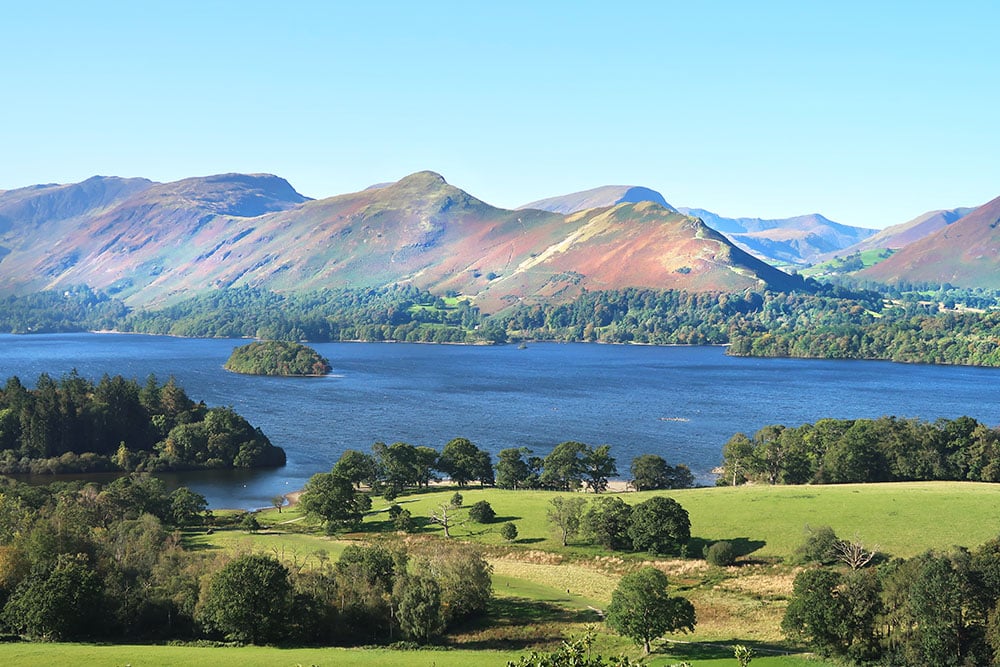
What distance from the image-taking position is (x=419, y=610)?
44.8m

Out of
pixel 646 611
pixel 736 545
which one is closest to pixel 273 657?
pixel 646 611

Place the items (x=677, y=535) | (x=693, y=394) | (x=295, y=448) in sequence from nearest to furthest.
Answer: (x=677, y=535) < (x=295, y=448) < (x=693, y=394)

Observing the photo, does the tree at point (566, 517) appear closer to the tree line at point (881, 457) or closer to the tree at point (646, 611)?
the tree at point (646, 611)

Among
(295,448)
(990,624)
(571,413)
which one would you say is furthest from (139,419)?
(990,624)

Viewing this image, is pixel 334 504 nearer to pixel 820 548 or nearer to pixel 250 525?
pixel 250 525

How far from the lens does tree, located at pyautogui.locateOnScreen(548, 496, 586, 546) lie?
66.9m

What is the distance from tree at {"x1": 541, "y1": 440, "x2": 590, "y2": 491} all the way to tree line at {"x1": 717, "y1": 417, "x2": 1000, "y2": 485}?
15.8 metres

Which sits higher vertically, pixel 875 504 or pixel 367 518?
pixel 875 504

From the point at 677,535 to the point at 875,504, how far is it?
16891 mm

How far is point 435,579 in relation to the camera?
47.9 meters

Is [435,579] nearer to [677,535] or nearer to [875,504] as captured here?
[677,535]

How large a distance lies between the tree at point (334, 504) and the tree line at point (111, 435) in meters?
39.7

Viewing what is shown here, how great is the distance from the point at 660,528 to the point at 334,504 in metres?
28.2

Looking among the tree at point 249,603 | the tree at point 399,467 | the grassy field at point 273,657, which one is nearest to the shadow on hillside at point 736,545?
the grassy field at point 273,657
